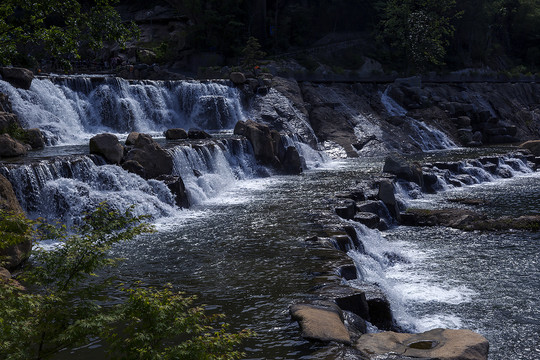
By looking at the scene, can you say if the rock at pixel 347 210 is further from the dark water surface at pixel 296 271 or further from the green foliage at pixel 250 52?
the green foliage at pixel 250 52

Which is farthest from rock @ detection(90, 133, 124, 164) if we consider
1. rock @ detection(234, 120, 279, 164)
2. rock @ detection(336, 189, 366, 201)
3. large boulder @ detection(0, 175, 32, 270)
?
rock @ detection(234, 120, 279, 164)

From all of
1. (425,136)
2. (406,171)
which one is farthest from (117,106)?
(425,136)

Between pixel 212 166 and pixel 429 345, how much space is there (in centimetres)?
1649

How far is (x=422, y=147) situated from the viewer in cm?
3844

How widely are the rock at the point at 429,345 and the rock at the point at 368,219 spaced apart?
858cm

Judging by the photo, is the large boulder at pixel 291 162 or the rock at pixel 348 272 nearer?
the rock at pixel 348 272

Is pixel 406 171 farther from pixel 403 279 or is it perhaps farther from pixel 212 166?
pixel 403 279

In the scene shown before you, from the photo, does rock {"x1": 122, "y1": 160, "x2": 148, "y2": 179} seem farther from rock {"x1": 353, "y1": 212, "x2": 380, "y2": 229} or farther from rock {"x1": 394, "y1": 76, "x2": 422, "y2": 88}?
rock {"x1": 394, "y1": 76, "x2": 422, "y2": 88}

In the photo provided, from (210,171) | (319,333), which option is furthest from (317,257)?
(210,171)

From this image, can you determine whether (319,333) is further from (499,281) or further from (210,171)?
(210,171)

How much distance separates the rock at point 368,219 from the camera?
16.9 m

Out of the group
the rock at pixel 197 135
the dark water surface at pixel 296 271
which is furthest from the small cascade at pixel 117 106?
the dark water surface at pixel 296 271

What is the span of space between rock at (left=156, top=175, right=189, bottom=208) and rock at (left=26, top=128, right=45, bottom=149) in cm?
703

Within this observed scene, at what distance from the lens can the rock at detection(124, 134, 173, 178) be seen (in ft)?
63.4
